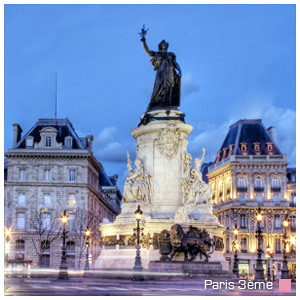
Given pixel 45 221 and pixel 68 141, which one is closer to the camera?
pixel 45 221

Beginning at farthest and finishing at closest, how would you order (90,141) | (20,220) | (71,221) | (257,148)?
1. (257,148)
2. (90,141)
3. (71,221)
4. (20,220)

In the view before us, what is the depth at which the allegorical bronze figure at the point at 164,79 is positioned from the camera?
1497 inches

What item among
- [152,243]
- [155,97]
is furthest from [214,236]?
[155,97]

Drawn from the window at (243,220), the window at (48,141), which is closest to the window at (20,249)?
the window at (48,141)

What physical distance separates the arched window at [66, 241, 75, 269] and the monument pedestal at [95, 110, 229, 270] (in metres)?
37.0

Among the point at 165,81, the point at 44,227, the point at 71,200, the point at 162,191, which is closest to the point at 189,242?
the point at 162,191

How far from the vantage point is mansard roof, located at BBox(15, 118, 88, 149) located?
7656 cm

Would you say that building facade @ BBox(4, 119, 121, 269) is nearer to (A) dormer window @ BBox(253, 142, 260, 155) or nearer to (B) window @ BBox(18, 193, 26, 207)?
(B) window @ BBox(18, 193, 26, 207)

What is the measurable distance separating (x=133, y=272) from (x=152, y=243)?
3.27 meters

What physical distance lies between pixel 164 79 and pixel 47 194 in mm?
39971

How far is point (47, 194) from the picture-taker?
74625 millimetres

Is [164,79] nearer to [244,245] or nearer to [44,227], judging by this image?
[44,227]

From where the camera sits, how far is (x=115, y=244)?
3512 centimetres
